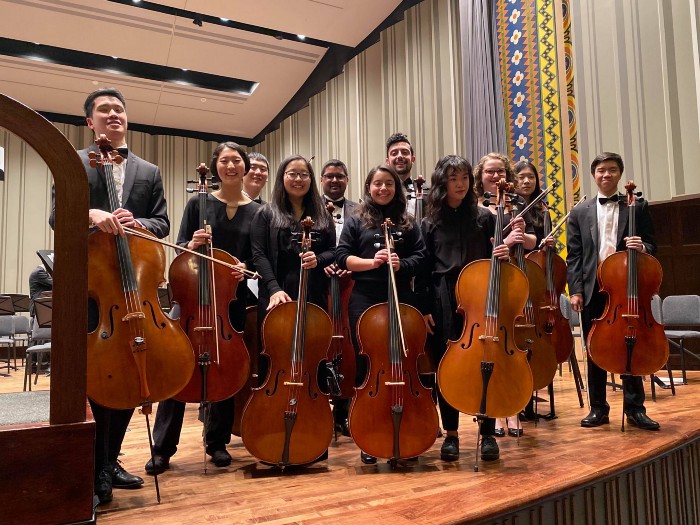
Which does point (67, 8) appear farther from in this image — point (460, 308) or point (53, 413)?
point (53, 413)

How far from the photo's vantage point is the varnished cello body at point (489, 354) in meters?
2.01

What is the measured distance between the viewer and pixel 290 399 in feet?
6.63

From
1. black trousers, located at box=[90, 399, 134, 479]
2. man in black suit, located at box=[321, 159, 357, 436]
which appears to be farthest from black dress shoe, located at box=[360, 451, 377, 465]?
black trousers, located at box=[90, 399, 134, 479]

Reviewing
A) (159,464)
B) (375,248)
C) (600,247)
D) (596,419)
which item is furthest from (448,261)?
(159,464)

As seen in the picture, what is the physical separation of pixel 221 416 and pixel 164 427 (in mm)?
228

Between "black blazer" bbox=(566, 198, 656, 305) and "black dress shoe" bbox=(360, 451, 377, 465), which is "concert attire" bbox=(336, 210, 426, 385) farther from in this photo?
"black blazer" bbox=(566, 198, 656, 305)

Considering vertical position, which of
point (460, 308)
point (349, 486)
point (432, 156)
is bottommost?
point (349, 486)

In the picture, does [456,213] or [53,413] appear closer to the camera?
[53,413]

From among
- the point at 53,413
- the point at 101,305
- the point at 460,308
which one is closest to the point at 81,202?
the point at 53,413

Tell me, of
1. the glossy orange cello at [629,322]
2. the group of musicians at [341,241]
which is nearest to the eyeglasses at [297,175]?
the group of musicians at [341,241]

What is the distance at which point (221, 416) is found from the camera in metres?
2.29

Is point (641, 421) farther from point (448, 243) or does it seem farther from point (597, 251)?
point (448, 243)

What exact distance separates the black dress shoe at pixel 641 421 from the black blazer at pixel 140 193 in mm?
2260

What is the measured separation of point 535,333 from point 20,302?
634 centimetres
